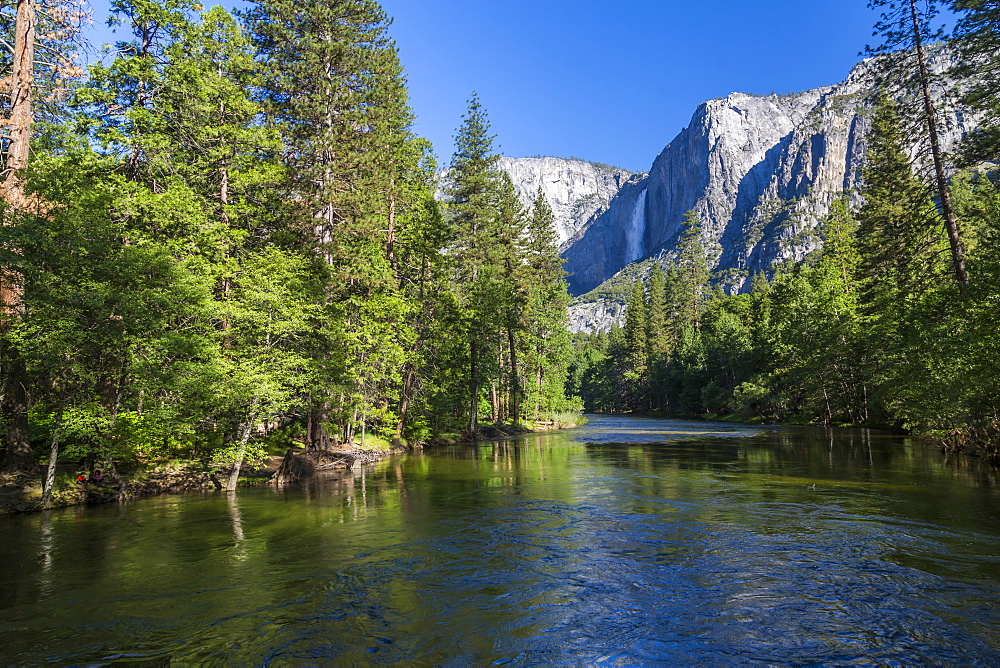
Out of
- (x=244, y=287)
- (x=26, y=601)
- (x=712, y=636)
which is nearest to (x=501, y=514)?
(x=712, y=636)

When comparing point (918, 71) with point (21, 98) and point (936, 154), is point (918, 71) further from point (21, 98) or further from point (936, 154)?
point (21, 98)

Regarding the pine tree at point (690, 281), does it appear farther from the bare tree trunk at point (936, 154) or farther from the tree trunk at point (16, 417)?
the tree trunk at point (16, 417)

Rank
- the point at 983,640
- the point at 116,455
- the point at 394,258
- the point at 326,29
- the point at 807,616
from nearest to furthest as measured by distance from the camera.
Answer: the point at 983,640
the point at 807,616
the point at 116,455
the point at 326,29
the point at 394,258

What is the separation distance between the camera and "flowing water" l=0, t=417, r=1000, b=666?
5.81m

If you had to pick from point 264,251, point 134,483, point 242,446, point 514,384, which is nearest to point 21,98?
point 264,251

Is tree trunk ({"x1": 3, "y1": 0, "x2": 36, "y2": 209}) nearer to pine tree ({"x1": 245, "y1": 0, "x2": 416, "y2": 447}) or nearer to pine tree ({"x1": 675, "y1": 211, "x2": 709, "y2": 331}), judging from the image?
pine tree ({"x1": 245, "y1": 0, "x2": 416, "y2": 447})

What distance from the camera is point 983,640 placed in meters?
5.61

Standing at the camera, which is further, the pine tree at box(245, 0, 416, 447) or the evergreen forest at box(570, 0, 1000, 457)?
the pine tree at box(245, 0, 416, 447)

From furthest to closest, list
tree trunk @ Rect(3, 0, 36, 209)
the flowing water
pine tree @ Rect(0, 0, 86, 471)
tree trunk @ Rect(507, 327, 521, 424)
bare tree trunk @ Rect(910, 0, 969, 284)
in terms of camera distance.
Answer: tree trunk @ Rect(507, 327, 521, 424), bare tree trunk @ Rect(910, 0, 969, 284), tree trunk @ Rect(3, 0, 36, 209), pine tree @ Rect(0, 0, 86, 471), the flowing water

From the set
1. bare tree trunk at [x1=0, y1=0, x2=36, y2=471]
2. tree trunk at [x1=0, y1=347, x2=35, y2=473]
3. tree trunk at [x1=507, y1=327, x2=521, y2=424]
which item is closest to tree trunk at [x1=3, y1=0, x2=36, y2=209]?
bare tree trunk at [x1=0, y1=0, x2=36, y2=471]

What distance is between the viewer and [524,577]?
8.15m

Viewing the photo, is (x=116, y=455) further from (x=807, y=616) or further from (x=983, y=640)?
(x=983, y=640)

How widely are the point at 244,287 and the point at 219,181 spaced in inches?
229

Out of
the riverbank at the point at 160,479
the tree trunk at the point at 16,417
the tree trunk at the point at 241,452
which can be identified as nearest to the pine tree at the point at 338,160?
the riverbank at the point at 160,479
